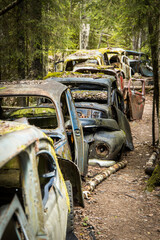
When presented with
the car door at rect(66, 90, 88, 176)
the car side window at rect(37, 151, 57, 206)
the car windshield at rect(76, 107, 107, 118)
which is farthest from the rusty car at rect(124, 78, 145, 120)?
the car side window at rect(37, 151, 57, 206)

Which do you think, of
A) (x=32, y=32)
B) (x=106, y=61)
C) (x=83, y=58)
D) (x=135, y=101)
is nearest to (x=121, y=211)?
(x=32, y=32)

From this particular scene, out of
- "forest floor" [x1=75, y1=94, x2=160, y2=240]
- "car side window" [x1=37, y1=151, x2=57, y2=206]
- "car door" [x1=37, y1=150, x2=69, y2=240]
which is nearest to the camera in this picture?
"car door" [x1=37, y1=150, x2=69, y2=240]

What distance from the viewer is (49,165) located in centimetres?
215

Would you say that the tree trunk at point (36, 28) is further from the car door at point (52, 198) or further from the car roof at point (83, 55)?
the car door at point (52, 198)

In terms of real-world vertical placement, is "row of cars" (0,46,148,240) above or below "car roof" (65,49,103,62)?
below

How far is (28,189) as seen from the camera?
147cm

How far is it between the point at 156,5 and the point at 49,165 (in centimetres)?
472

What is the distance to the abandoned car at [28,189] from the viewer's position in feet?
4.28

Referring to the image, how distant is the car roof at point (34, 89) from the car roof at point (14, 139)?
1927 millimetres

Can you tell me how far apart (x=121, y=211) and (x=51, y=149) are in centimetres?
245

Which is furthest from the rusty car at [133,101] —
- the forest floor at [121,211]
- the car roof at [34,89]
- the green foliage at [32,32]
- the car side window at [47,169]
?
the car side window at [47,169]

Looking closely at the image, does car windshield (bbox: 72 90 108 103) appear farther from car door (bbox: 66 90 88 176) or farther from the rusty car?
car door (bbox: 66 90 88 176)

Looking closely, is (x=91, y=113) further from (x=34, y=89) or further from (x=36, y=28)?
(x=36, y=28)

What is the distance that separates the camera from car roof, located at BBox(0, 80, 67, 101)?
145 inches
